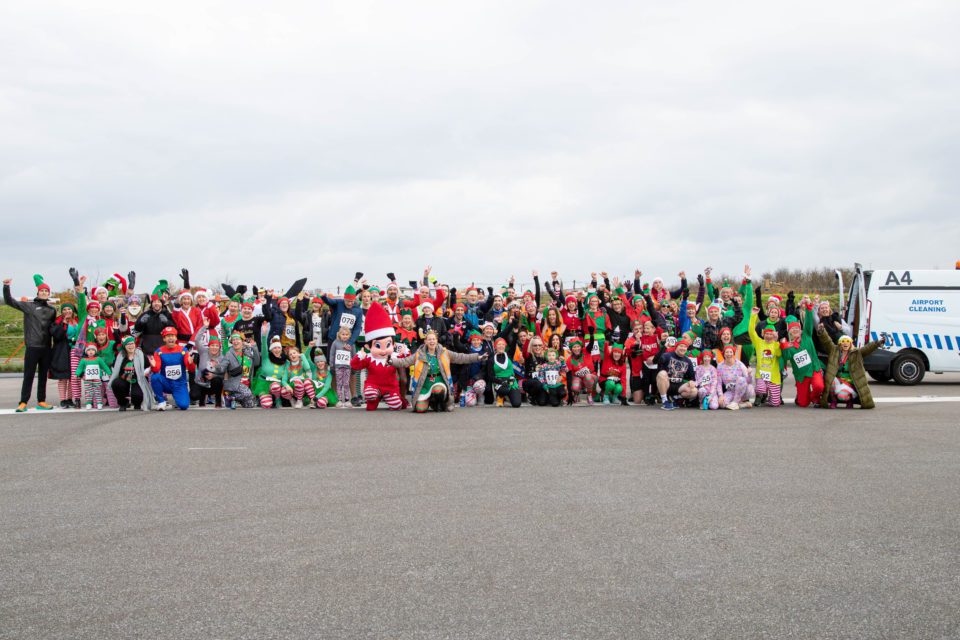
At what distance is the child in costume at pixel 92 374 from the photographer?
1320cm

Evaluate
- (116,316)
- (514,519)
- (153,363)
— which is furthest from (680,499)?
(116,316)

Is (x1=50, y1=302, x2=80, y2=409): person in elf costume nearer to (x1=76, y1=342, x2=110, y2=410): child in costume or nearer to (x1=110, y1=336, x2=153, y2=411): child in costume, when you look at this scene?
(x1=76, y1=342, x2=110, y2=410): child in costume

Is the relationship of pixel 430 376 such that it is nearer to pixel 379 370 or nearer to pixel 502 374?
pixel 379 370

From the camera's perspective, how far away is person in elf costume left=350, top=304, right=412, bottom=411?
13.5 m

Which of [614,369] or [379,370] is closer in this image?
[379,370]

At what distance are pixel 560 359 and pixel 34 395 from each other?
10.5 metres

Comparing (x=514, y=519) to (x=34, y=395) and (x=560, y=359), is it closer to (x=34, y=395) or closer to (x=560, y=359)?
(x=560, y=359)

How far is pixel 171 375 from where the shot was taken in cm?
1299

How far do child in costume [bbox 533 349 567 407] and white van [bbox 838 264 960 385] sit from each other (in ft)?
25.8

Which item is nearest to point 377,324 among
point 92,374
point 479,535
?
point 92,374

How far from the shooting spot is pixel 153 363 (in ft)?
42.8

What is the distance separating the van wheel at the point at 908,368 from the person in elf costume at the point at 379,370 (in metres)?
11.7

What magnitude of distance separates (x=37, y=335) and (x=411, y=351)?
6.25 m

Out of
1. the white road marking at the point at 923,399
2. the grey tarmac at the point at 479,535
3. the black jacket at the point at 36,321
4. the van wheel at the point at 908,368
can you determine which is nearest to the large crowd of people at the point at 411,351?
the black jacket at the point at 36,321
